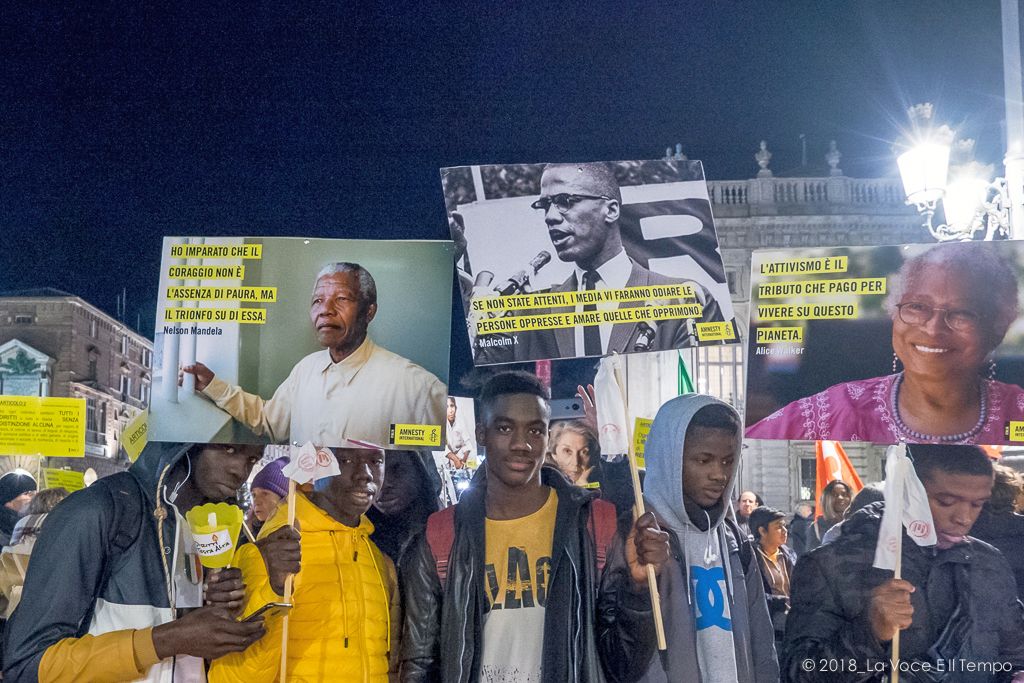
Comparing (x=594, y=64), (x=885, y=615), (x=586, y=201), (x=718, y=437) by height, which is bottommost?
(x=885, y=615)

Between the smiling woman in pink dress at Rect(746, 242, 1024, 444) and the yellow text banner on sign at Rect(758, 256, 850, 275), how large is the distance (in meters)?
0.23

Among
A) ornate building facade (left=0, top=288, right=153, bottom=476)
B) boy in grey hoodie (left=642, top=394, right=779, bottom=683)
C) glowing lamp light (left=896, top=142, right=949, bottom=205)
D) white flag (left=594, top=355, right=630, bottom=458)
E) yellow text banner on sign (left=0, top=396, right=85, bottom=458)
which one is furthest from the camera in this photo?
glowing lamp light (left=896, top=142, right=949, bottom=205)

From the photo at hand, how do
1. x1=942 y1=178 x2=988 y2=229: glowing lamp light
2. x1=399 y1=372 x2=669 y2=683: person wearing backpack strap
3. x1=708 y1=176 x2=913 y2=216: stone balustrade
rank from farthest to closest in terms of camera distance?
x1=942 y1=178 x2=988 y2=229: glowing lamp light → x1=708 y1=176 x2=913 y2=216: stone balustrade → x1=399 y1=372 x2=669 y2=683: person wearing backpack strap

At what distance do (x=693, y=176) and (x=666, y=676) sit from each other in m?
2.09

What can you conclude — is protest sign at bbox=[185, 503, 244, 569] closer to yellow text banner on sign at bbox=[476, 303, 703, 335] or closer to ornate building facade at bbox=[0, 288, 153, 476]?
ornate building facade at bbox=[0, 288, 153, 476]

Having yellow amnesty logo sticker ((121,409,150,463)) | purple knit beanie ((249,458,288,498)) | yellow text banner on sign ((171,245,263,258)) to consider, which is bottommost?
purple knit beanie ((249,458,288,498))

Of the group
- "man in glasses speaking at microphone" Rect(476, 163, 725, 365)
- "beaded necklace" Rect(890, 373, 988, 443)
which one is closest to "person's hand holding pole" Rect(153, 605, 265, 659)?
"man in glasses speaking at microphone" Rect(476, 163, 725, 365)

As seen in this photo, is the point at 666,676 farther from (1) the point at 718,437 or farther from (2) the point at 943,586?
(2) the point at 943,586

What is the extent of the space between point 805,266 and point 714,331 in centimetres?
47

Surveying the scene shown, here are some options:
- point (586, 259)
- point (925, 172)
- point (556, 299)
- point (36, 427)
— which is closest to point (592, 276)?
point (586, 259)

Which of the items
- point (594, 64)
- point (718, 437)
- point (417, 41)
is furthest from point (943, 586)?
point (417, 41)

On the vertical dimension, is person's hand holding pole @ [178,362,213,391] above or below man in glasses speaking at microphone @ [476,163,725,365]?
below

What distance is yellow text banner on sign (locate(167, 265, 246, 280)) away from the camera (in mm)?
4227

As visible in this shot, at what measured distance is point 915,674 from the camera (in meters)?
3.87
